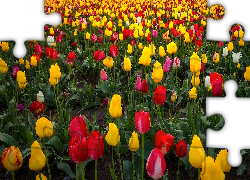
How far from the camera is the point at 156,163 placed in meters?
1.25

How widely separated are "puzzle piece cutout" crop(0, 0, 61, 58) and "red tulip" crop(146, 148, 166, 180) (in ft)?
4.98

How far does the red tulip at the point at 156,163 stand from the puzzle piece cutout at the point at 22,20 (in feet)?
4.98

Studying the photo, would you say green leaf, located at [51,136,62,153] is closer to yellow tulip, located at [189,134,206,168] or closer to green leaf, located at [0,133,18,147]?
green leaf, located at [0,133,18,147]

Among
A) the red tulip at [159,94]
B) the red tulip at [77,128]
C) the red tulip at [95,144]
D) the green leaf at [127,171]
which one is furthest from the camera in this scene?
the red tulip at [159,94]

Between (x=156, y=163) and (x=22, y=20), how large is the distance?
1636 mm

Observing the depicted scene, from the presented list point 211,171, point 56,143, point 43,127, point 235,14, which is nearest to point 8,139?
point 56,143

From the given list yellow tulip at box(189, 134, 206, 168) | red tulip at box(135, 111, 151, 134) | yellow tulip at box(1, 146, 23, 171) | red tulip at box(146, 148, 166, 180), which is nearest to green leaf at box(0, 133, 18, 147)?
yellow tulip at box(1, 146, 23, 171)

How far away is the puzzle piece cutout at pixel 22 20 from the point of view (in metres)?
2.16

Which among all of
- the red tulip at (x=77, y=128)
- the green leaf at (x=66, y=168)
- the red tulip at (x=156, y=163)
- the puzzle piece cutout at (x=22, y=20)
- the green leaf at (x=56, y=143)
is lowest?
the green leaf at (x=66, y=168)

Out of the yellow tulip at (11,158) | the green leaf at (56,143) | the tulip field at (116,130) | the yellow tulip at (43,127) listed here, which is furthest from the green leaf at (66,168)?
the yellow tulip at (11,158)

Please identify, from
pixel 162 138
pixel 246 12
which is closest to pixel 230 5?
pixel 246 12

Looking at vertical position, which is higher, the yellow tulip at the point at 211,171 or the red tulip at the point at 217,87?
the red tulip at the point at 217,87

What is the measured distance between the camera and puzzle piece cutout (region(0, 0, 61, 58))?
2164mm

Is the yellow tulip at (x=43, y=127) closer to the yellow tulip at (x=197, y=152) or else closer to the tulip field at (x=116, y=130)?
the tulip field at (x=116, y=130)
